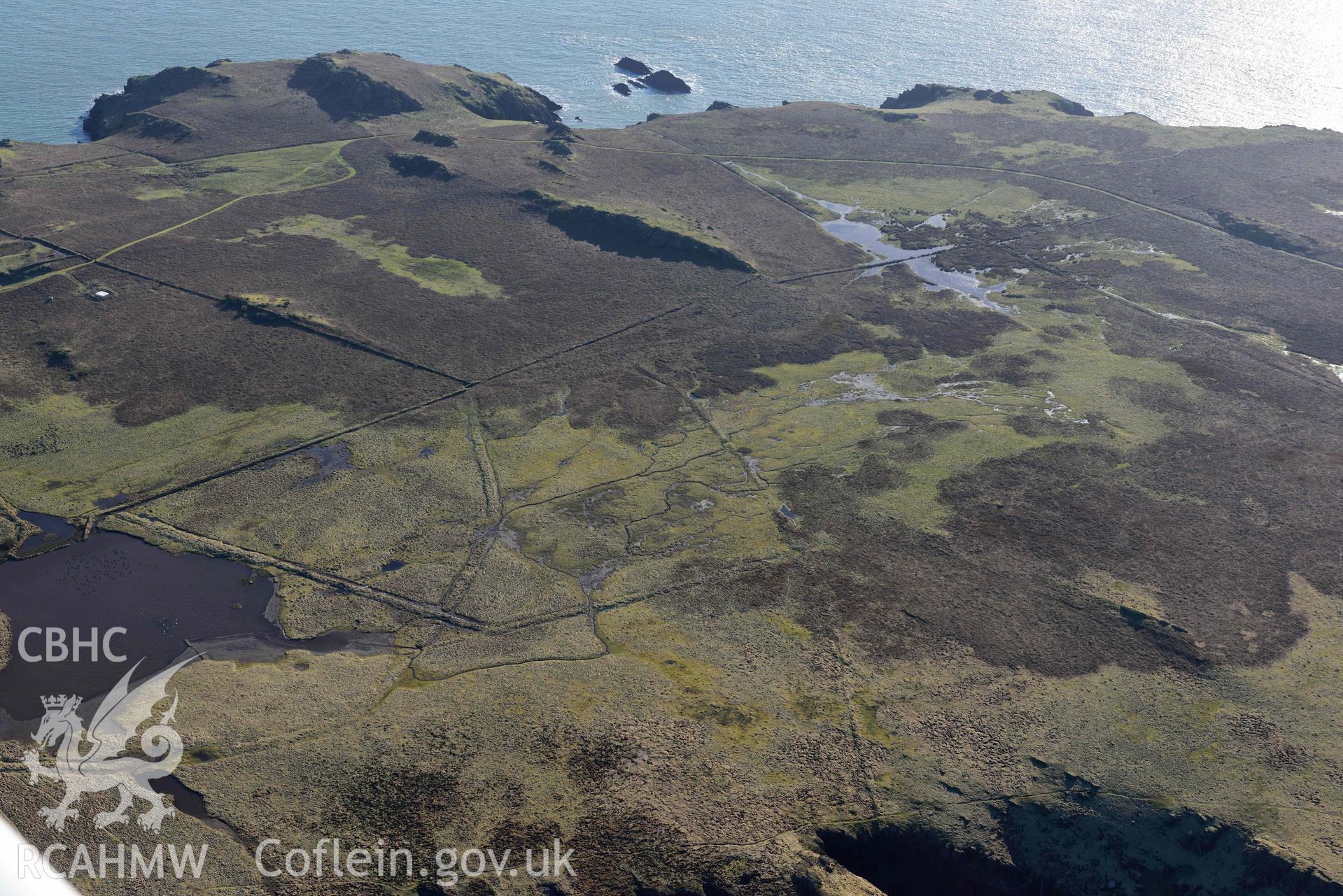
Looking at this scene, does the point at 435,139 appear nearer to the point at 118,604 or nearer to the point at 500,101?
the point at 500,101

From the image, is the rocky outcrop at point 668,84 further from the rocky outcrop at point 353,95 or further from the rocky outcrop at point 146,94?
the rocky outcrop at point 146,94

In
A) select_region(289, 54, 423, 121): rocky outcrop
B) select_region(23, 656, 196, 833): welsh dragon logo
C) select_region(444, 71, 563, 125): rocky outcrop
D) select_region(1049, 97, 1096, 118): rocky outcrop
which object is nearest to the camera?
select_region(23, 656, 196, 833): welsh dragon logo

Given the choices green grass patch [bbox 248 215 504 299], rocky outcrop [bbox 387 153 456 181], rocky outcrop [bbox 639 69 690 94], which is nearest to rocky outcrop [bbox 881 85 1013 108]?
rocky outcrop [bbox 639 69 690 94]

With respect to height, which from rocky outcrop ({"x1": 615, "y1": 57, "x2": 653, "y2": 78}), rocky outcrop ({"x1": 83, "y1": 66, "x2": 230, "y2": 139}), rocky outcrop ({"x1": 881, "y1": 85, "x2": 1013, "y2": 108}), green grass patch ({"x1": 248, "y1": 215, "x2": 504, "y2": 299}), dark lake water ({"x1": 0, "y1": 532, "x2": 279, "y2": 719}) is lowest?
dark lake water ({"x1": 0, "y1": 532, "x2": 279, "y2": 719})

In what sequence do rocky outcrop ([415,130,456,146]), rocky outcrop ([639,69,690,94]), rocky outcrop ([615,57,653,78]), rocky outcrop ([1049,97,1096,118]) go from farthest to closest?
rocky outcrop ([615,57,653,78]) → rocky outcrop ([639,69,690,94]) → rocky outcrop ([1049,97,1096,118]) → rocky outcrop ([415,130,456,146])

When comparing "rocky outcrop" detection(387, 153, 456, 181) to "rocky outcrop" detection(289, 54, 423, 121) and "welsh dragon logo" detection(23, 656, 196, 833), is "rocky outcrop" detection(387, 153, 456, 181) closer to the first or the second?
"rocky outcrop" detection(289, 54, 423, 121)

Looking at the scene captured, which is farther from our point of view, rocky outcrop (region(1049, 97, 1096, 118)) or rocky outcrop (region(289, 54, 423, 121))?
rocky outcrop (region(1049, 97, 1096, 118))
